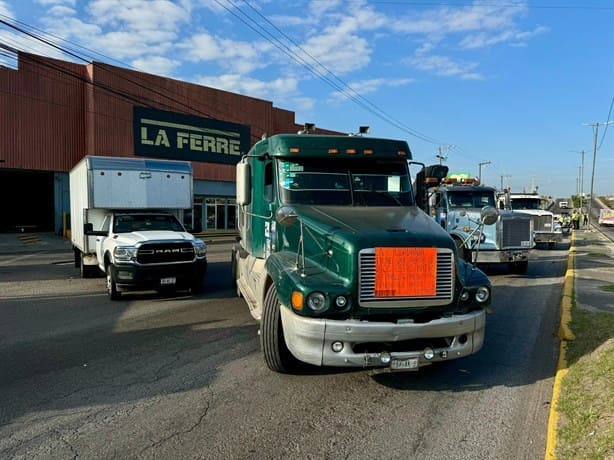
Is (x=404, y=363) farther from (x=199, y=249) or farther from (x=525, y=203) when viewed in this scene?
(x=525, y=203)

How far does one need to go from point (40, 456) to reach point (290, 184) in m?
3.76

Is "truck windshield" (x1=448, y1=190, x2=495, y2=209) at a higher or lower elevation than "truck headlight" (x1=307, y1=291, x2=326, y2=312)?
higher

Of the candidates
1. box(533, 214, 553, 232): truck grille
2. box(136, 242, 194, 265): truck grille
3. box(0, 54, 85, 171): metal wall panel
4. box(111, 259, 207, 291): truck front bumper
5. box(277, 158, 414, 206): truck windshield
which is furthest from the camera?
box(0, 54, 85, 171): metal wall panel

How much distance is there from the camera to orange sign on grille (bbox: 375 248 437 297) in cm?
450

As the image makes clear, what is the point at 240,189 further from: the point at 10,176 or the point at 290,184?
the point at 10,176

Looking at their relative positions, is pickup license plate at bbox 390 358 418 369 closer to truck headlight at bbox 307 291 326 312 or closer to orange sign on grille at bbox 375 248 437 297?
orange sign on grille at bbox 375 248 437 297

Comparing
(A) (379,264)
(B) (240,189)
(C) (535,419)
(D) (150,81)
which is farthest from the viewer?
(D) (150,81)

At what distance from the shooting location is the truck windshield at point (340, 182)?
19.7 ft

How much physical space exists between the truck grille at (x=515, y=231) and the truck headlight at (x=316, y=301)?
9758 mm

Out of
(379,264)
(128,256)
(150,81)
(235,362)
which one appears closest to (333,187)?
(379,264)

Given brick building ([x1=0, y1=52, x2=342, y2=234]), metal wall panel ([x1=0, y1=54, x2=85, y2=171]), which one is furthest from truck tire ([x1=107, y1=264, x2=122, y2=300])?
metal wall panel ([x1=0, y1=54, x2=85, y2=171])

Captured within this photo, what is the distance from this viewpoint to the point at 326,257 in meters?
4.91

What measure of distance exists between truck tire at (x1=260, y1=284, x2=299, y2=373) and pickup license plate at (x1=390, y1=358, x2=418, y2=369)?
47.8 inches

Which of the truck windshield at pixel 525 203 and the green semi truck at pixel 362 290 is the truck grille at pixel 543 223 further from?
the green semi truck at pixel 362 290
